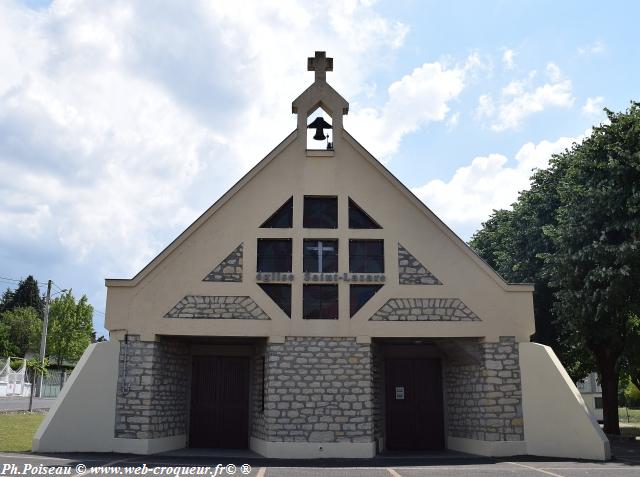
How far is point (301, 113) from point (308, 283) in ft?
16.3

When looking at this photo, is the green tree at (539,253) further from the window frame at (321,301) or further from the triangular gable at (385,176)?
the window frame at (321,301)

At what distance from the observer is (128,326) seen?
14.9m

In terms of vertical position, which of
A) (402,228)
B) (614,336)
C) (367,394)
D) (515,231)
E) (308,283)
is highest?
(515,231)

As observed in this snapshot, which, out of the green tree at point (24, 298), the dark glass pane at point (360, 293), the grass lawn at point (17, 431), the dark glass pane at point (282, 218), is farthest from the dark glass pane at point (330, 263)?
the green tree at point (24, 298)

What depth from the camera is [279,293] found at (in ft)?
50.0

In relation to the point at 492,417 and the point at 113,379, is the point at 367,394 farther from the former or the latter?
the point at 113,379

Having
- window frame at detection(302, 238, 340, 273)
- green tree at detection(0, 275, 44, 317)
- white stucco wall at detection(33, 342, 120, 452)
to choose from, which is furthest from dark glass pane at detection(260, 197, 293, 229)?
green tree at detection(0, 275, 44, 317)

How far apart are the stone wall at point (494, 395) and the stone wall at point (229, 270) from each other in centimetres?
682

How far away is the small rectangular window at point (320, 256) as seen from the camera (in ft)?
50.6

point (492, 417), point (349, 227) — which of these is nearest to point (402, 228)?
point (349, 227)

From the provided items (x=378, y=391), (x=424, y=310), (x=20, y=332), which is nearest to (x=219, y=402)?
(x=378, y=391)

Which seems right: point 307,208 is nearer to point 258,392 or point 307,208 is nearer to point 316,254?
point 316,254

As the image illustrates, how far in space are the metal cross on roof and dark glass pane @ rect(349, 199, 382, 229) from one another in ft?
12.9

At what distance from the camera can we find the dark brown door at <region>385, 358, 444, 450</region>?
17094 millimetres
